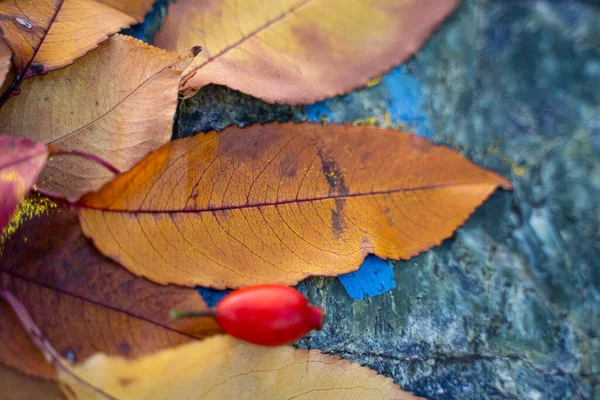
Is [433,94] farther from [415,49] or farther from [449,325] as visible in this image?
[449,325]

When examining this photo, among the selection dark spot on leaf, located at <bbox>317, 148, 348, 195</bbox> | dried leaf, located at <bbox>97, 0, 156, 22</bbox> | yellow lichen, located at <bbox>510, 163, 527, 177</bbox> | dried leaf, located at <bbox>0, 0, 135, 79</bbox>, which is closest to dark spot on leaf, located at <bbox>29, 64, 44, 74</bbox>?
dried leaf, located at <bbox>0, 0, 135, 79</bbox>

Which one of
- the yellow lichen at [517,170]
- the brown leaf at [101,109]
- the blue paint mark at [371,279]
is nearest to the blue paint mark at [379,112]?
the blue paint mark at [371,279]

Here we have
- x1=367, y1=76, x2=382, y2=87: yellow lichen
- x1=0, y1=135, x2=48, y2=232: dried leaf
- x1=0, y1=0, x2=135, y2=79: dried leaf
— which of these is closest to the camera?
x1=0, y1=135, x2=48, y2=232: dried leaf

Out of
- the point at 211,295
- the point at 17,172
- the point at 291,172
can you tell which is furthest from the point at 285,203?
the point at 17,172

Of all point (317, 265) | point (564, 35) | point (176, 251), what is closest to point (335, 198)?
point (317, 265)

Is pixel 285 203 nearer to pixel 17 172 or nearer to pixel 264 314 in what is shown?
pixel 264 314

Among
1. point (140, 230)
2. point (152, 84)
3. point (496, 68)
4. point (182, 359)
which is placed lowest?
point (182, 359)

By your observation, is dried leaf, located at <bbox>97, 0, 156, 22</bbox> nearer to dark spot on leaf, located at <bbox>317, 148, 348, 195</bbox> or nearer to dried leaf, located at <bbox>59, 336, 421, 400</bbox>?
dark spot on leaf, located at <bbox>317, 148, 348, 195</bbox>
